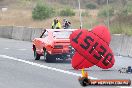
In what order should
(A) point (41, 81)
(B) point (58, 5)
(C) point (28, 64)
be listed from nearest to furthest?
(A) point (41, 81) < (C) point (28, 64) < (B) point (58, 5)

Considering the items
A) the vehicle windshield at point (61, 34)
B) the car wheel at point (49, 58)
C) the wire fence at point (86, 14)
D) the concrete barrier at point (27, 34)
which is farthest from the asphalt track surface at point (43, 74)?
the concrete barrier at point (27, 34)

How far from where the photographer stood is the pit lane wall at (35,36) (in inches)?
1115

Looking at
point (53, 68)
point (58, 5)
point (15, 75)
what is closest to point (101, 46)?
point (15, 75)

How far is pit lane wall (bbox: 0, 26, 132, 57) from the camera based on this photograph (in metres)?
28.3

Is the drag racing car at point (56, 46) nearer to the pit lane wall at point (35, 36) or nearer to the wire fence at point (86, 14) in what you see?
the pit lane wall at point (35, 36)

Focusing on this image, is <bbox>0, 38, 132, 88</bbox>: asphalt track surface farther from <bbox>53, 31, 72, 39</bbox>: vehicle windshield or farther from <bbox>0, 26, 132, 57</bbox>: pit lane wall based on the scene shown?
<bbox>0, 26, 132, 57</bbox>: pit lane wall

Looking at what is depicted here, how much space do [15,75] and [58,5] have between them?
81255mm

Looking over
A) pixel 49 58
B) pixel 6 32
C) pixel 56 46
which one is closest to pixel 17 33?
pixel 6 32

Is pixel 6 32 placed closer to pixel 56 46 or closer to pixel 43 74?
pixel 56 46

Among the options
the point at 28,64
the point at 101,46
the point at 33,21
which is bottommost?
the point at 33,21

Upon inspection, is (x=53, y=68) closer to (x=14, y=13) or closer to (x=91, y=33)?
(x=91, y=33)

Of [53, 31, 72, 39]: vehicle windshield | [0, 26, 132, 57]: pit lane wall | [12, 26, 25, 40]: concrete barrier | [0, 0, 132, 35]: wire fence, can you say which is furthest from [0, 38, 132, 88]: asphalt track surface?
[12, 26, 25, 40]: concrete barrier

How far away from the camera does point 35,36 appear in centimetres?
4300

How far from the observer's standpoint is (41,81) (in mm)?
16359
